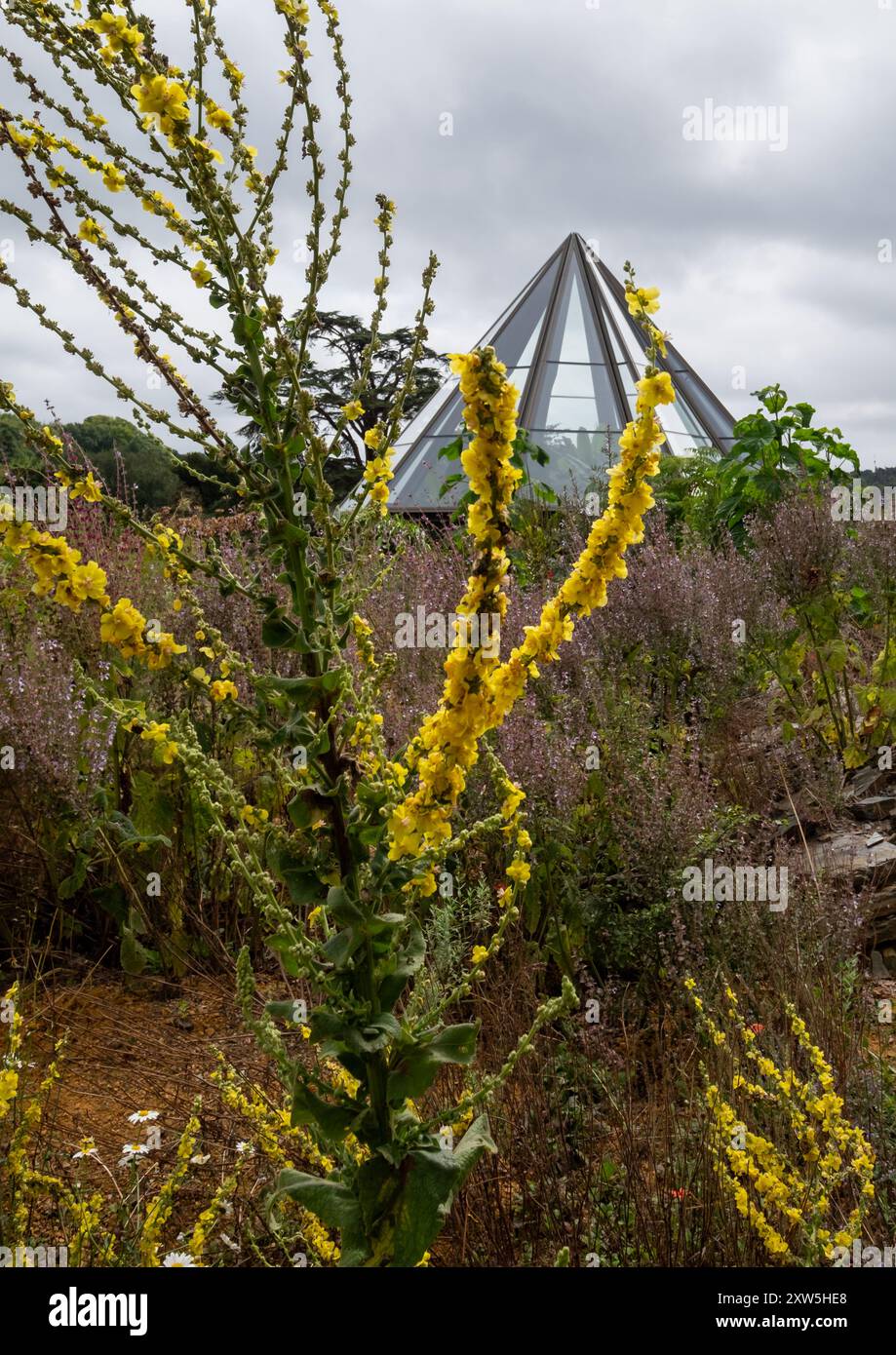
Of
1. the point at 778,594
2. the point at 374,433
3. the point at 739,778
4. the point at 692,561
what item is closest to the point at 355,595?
the point at 374,433

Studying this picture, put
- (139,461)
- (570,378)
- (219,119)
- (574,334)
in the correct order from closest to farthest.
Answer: (219,119), (570,378), (574,334), (139,461)

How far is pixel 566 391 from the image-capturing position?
12.3 meters

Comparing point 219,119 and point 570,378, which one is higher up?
point 570,378

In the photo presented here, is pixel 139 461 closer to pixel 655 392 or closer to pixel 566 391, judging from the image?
pixel 566 391

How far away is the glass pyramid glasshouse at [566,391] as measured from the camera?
11.7 metres

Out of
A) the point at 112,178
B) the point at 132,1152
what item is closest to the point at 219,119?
the point at 112,178

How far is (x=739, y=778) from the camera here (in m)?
4.21

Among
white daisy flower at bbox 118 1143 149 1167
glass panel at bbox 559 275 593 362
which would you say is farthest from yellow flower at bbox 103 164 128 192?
glass panel at bbox 559 275 593 362

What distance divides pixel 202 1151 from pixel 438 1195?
1280 millimetres

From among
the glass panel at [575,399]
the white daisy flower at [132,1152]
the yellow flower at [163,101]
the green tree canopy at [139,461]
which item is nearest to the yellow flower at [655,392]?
the yellow flower at [163,101]

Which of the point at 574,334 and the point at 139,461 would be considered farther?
the point at 139,461

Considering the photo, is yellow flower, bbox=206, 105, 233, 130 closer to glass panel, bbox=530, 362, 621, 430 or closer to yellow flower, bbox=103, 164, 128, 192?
yellow flower, bbox=103, 164, 128, 192

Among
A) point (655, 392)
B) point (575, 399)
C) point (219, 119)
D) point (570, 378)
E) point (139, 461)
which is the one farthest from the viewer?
point (139, 461)
